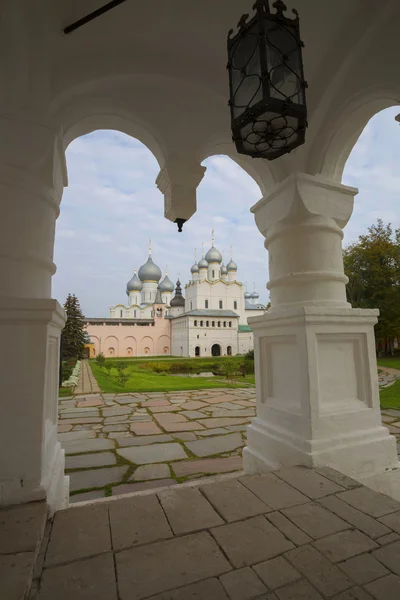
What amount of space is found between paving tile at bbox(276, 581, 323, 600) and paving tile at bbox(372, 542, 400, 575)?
0.32 m

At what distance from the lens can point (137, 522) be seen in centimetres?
148

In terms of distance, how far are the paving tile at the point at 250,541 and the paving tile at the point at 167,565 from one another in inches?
1.8

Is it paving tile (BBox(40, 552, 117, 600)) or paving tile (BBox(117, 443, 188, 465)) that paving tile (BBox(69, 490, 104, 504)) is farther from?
paving tile (BBox(40, 552, 117, 600))

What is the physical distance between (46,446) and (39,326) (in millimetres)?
627

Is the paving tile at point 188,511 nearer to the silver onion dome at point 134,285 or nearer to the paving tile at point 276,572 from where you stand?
the paving tile at point 276,572

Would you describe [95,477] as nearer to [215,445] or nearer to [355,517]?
[215,445]

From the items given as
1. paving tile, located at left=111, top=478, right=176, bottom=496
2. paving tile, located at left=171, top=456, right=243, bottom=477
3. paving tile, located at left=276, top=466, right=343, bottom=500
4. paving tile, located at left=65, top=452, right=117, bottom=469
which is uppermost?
paving tile, located at left=276, top=466, right=343, bottom=500

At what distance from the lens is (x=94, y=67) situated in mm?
1994

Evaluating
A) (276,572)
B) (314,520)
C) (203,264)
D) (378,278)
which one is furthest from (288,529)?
(203,264)

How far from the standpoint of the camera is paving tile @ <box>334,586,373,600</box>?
1.05m

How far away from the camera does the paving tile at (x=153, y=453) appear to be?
3266 millimetres

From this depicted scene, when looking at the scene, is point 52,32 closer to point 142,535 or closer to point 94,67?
point 94,67

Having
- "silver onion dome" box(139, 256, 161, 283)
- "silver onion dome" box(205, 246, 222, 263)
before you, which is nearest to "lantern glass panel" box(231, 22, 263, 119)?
"silver onion dome" box(205, 246, 222, 263)

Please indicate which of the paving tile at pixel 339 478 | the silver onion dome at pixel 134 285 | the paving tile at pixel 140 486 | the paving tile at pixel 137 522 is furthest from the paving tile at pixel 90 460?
the silver onion dome at pixel 134 285
